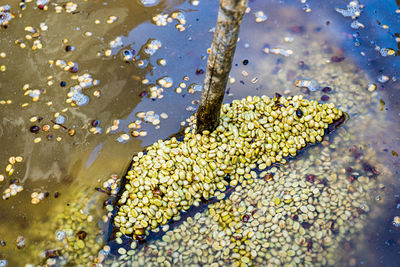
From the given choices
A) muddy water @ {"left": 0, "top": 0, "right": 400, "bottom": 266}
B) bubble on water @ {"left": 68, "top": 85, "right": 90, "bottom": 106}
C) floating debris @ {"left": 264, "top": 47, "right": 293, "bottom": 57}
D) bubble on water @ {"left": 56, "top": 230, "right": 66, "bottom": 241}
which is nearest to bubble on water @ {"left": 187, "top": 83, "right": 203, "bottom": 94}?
muddy water @ {"left": 0, "top": 0, "right": 400, "bottom": 266}

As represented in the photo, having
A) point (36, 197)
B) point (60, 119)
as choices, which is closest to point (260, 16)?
point (60, 119)

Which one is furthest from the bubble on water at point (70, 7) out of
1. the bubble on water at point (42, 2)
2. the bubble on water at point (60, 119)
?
the bubble on water at point (60, 119)

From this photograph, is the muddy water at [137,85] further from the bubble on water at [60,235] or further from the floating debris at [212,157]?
the floating debris at [212,157]

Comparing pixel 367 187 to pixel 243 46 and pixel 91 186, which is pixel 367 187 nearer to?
pixel 243 46

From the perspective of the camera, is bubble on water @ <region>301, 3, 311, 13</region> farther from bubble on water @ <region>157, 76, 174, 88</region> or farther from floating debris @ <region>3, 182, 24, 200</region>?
floating debris @ <region>3, 182, 24, 200</region>

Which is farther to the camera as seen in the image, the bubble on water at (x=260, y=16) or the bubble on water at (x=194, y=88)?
the bubble on water at (x=260, y=16)

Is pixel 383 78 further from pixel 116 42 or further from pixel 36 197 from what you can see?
pixel 36 197
